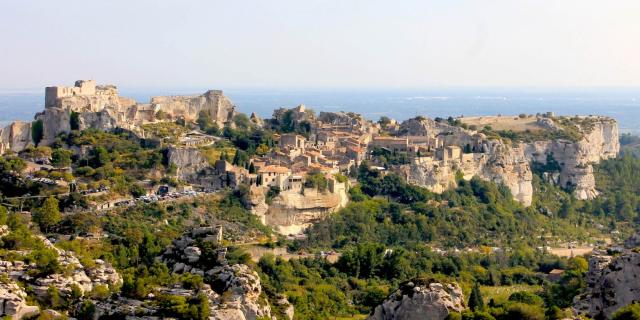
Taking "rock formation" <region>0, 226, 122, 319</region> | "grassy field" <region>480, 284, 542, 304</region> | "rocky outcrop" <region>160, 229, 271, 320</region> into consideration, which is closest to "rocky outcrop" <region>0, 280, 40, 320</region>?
"rock formation" <region>0, 226, 122, 319</region>

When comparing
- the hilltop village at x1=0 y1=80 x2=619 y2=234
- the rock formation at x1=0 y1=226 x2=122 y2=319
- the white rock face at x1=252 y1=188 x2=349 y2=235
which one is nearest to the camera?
the rock formation at x1=0 y1=226 x2=122 y2=319

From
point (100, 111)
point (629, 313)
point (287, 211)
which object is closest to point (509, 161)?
point (287, 211)

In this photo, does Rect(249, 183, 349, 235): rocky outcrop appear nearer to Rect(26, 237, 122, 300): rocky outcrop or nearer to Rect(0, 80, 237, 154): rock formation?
Rect(0, 80, 237, 154): rock formation

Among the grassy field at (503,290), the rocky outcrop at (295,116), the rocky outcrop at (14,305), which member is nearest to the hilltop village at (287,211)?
the rocky outcrop at (14,305)

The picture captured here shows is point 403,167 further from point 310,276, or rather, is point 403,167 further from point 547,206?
point 310,276

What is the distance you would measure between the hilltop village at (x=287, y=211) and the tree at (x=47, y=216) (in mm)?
74

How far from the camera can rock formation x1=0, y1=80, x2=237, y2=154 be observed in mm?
51156

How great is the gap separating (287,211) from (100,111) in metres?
12.2

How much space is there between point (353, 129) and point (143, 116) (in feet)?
41.8

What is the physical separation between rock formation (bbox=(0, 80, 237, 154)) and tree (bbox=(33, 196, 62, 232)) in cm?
1047

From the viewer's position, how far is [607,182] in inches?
2554

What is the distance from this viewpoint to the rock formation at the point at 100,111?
168 feet

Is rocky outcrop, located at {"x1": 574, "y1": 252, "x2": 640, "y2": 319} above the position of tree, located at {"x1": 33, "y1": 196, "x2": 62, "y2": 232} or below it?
above

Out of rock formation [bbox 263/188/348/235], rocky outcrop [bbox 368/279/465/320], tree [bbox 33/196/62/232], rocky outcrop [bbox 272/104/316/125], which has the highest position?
rocky outcrop [bbox 272/104/316/125]
